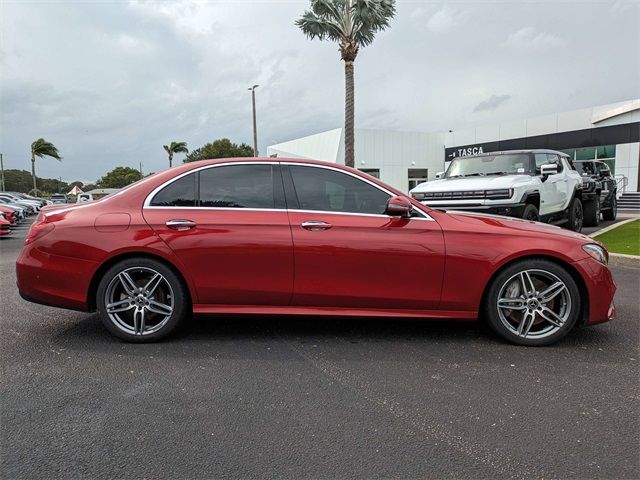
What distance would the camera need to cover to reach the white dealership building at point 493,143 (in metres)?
25.6

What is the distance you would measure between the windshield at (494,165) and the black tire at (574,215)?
1905mm

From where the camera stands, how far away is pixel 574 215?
10.1 m

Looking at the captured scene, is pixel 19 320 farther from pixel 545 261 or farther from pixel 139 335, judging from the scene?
pixel 545 261

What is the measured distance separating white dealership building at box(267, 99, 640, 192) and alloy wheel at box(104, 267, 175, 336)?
821 inches

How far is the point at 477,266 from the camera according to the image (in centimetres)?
378

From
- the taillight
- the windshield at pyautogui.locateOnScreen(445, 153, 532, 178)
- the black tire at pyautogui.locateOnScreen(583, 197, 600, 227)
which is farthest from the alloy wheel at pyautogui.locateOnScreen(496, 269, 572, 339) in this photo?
the black tire at pyautogui.locateOnScreen(583, 197, 600, 227)

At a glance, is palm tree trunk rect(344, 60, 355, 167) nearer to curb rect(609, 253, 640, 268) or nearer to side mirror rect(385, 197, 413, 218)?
curb rect(609, 253, 640, 268)

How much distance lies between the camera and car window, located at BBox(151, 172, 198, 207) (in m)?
3.95

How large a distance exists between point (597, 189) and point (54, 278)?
41.9 feet

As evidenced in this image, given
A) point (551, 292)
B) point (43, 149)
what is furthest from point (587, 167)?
point (43, 149)

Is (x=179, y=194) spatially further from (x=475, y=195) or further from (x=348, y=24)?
(x=348, y=24)

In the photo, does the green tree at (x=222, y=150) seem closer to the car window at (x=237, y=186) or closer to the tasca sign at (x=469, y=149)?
the tasca sign at (x=469, y=149)

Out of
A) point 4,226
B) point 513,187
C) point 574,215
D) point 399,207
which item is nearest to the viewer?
point 399,207

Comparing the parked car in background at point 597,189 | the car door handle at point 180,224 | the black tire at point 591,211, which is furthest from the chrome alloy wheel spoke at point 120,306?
the black tire at point 591,211
